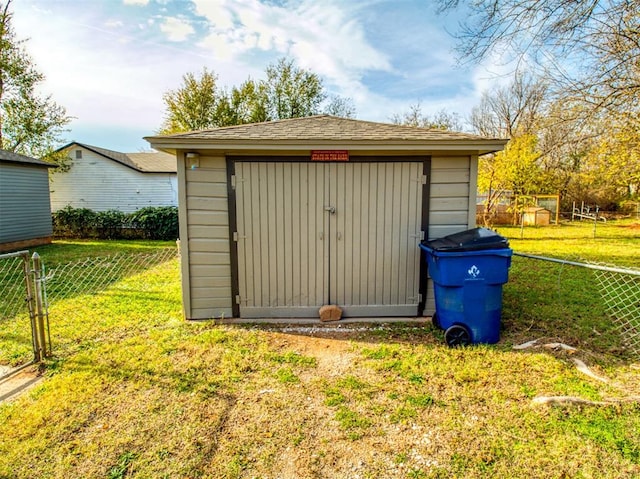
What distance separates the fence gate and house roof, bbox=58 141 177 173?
11.2 m

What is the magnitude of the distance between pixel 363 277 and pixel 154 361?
8.14ft

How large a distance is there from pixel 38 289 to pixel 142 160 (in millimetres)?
17231

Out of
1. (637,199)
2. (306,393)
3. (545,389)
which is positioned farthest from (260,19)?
(637,199)

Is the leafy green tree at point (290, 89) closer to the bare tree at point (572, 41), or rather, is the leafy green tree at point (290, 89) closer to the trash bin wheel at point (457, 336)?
the bare tree at point (572, 41)

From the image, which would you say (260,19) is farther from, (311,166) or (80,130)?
(80,130)

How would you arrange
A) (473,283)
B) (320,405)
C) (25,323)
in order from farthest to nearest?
(25,323) → (473,283) → (320,405)

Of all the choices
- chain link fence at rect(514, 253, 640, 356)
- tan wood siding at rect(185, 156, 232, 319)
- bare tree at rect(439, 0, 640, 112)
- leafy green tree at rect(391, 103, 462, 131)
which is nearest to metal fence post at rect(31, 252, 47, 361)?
tan wood siding at rect(185, 156, 232, 319)

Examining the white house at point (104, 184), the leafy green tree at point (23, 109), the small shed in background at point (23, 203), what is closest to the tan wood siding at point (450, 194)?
the small shed in background at point (23, 203)

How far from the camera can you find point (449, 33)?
536cm

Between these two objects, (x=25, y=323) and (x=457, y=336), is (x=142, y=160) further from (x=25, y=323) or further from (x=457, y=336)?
(x=457, y=336)

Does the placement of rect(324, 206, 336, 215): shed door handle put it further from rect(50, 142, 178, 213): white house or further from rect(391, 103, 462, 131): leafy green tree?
rect(391, 103, 462, 131): leafy green tree

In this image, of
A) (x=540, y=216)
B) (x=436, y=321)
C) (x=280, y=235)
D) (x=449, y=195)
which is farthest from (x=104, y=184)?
(x=540, y=216)

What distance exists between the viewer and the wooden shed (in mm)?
4215

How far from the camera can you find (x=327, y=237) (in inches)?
171
